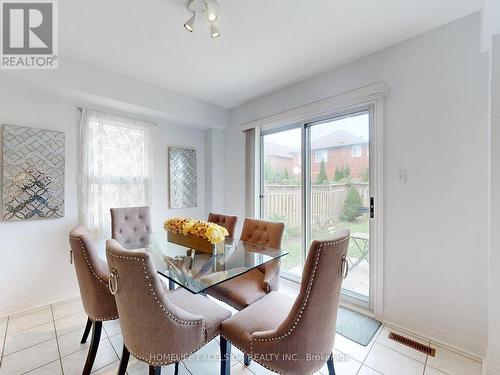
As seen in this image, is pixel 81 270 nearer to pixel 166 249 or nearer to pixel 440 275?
pixel 166 249

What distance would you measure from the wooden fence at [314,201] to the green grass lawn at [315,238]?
0.35 feet

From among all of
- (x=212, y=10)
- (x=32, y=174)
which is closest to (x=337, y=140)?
(x=212, y=10)

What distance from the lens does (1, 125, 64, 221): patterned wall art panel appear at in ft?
7.10

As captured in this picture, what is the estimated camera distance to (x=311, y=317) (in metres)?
1.04

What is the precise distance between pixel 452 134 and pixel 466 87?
0.35 metres

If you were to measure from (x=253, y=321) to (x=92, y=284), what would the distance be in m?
1.05

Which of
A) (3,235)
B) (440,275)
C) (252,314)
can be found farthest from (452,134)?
(3,235)

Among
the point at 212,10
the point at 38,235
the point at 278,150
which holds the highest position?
the point at 212,10

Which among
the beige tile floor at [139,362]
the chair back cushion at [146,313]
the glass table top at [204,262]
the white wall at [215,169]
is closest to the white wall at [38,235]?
the beige tile floor at [139,362]

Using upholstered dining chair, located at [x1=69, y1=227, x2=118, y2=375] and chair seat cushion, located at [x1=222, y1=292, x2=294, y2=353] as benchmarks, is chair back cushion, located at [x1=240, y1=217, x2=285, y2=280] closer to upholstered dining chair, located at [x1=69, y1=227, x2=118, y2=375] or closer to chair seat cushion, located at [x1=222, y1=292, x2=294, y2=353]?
chair seat cushion, located at [x1=222, y1=292, x2=294, y2=353]

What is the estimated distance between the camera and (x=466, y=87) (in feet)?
5.55

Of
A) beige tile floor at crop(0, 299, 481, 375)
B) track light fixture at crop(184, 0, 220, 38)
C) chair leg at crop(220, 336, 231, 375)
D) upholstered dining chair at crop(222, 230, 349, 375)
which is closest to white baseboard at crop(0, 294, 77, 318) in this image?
beige tile floor at crop(0, 299, 481, 375)

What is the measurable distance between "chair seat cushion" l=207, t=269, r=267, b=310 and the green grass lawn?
0.81 metres

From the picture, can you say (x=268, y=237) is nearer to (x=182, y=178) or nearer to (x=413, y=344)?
(x=413, y=344)
